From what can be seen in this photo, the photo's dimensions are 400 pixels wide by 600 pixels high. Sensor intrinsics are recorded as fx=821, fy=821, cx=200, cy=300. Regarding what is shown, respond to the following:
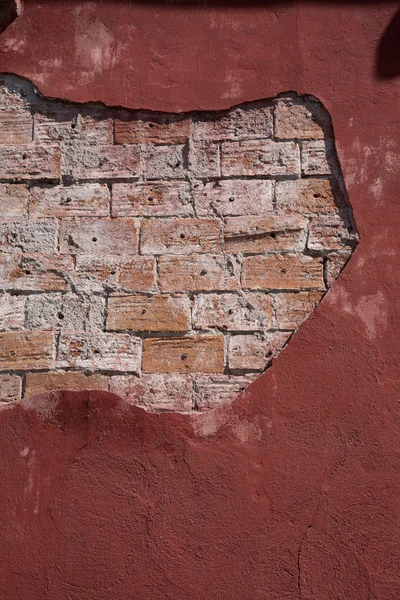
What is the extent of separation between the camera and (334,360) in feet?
10.2

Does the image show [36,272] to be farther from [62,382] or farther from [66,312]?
[62,382]

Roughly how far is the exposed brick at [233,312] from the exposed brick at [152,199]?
0.39 m

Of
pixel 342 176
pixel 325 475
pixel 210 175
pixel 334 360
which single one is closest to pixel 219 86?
pixel 210 175

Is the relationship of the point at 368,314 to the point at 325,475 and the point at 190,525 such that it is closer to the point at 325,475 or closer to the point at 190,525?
the point at 325,475

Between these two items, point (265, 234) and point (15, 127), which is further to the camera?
point (15, 127)

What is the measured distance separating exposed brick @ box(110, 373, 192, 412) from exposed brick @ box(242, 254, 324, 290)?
0.47 metres

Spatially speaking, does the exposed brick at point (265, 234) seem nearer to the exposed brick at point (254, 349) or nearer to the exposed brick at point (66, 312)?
the exposed brick at point (254, 349)

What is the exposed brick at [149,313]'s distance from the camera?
10.8 feet

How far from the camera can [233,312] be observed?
3283 mm

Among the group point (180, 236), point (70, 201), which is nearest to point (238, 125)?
point (180, 236)

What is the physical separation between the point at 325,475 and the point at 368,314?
628mm

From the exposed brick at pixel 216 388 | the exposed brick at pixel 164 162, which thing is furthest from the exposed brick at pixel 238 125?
the exposed brick at pixel 216 388

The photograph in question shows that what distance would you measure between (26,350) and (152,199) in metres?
0.81

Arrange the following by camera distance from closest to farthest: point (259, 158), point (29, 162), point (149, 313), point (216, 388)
Answer: point (216, 388) < point (149, 313) < point (259, 158) < point (29, 162)
